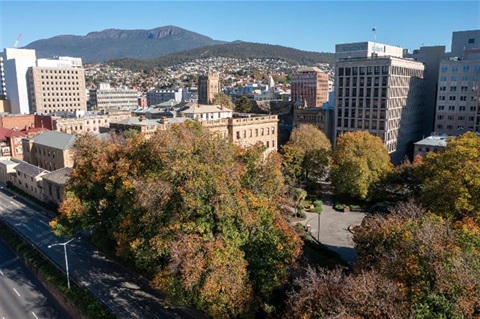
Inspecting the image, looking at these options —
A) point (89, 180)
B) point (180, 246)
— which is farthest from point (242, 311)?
point (89, 180)

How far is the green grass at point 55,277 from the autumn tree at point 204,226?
6053mm

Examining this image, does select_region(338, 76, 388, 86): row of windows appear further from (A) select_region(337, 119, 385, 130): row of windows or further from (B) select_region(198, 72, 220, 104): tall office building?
(B) select_region(198, 72, 220, 104): tall office building

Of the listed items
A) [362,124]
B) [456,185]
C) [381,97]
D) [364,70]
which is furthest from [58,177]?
[381,97]

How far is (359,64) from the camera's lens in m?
95.4

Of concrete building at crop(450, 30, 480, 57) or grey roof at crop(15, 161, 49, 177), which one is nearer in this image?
grey roof at crop(15, 161, 49, 177)

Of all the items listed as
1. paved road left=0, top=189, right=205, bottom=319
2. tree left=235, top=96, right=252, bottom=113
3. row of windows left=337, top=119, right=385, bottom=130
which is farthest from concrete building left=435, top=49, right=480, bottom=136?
paved road left=0, top=189, right=205, bottom=319

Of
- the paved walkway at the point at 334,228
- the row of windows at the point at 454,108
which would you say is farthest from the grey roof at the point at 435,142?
the paved walkway at the point at 334,228

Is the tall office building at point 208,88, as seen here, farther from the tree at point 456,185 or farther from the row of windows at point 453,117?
the tree at point 456,185

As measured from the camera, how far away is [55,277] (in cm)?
4359

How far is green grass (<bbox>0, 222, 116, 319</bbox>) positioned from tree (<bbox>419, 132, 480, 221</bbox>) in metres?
34.7

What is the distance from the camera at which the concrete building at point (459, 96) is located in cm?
9488

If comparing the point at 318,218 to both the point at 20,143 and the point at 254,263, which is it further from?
the point at 20,143

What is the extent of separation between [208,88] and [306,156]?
375 feet

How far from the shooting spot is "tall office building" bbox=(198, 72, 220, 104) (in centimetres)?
18262
